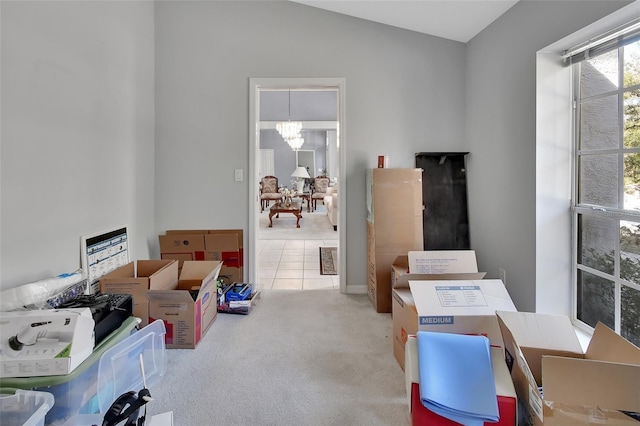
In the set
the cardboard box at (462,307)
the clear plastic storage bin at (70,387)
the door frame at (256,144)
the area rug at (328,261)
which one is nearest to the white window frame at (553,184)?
the cardboard box at (462,307)

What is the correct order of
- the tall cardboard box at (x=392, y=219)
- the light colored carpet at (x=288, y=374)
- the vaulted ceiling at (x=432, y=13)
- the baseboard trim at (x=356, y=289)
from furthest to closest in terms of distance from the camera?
the baseboard trim at (x=356, y=289) → the tall cardboard box at (x=392, y=219) → the vaulted ceiling at (x=432, y=13) → the light colored carpet at (x=288, y=374)

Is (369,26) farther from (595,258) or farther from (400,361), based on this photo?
(400,361)

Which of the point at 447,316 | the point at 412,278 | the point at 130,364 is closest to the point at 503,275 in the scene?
the point at 412,278

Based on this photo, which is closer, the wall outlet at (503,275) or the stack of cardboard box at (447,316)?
the stack of cardboard box at (447,316)

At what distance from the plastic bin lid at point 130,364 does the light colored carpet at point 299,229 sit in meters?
3.76

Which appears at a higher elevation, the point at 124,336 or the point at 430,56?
the point at 430,56

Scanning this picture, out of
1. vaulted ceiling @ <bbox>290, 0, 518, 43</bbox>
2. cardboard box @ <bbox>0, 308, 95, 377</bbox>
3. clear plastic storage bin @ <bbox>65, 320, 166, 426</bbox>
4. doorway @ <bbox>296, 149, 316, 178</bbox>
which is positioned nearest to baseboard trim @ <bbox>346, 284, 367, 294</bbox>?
clear plastic storage bin @ <bbox>65, 320, 166, 426</bbox>

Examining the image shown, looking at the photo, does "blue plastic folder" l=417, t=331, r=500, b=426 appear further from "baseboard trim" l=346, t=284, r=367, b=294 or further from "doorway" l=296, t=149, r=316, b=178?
"doorway" l=296, t=149, r=316, b=178

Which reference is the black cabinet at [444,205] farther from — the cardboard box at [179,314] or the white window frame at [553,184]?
the cardboard box at [179,314]

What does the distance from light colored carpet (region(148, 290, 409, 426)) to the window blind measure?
2.02 metres

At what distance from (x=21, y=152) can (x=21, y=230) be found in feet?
1.27

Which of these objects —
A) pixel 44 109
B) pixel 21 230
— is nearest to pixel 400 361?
pixel 21 230

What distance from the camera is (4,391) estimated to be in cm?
114

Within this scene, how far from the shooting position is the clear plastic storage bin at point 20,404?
3.62ft
